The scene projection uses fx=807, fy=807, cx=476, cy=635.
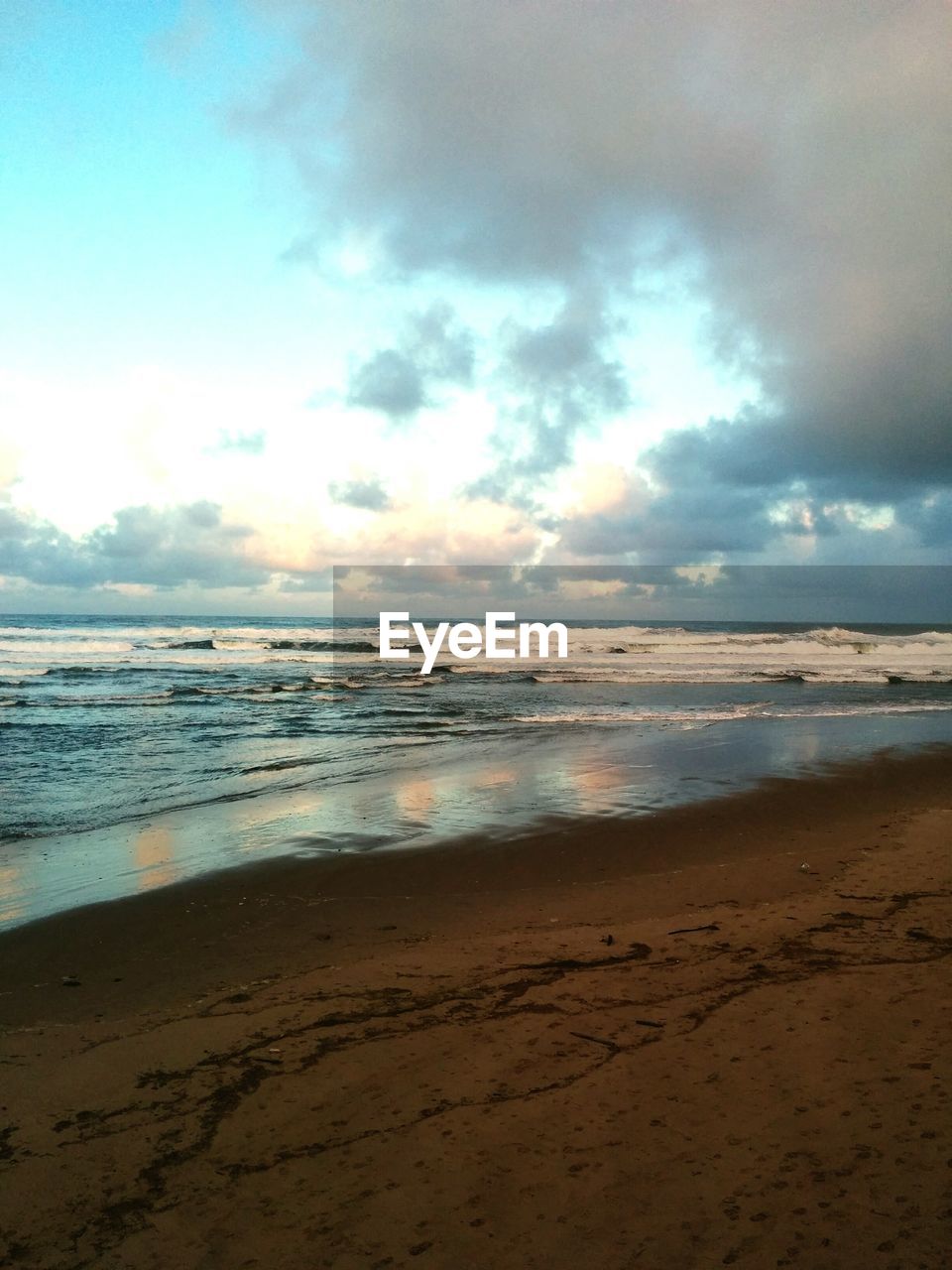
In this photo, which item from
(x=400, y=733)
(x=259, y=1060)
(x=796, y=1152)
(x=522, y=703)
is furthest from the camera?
(x=522, y=703)

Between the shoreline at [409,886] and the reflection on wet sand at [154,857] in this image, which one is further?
the reflection on wet sand at [154,857]

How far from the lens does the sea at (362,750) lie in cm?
912

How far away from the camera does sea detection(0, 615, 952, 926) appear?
9125mm

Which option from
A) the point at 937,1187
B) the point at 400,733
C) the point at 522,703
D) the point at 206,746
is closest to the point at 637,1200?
the point at 937,1187

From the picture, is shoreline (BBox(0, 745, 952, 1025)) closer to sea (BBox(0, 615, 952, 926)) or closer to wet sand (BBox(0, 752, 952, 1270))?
wet sand (BBox(0, 752, 952, 1270))

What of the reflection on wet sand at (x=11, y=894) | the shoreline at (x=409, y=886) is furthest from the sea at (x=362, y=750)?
the shoreline at (x=409, y=886)

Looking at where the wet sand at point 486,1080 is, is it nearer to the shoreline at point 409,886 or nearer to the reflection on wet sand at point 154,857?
the shoreline at point 409,886

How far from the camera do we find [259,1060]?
161 inches

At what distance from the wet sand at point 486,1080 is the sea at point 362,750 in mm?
2238

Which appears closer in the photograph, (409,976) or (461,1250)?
(461,1250)

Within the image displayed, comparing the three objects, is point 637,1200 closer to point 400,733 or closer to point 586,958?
point 586,958

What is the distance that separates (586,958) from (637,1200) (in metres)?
2.46

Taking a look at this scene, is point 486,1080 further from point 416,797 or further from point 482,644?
point 482,644

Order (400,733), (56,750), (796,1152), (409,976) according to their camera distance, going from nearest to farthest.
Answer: (796,1152), (409,976), (56,750), (400,733)
